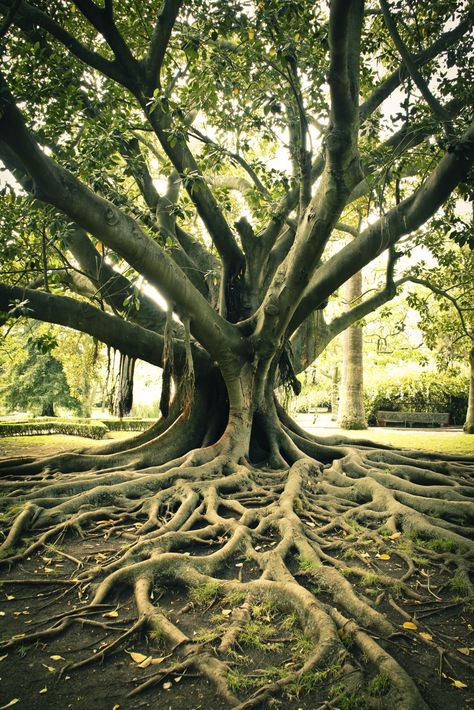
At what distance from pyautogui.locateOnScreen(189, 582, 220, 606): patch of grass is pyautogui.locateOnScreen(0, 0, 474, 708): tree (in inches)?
2.2

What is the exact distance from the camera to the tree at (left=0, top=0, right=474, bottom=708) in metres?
3.36

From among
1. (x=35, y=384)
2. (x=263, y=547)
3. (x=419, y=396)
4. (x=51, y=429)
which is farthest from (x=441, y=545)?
(x=35, y=384)

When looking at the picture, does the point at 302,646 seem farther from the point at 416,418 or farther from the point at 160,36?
the point at 416,418

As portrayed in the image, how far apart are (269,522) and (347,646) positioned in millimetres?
1855

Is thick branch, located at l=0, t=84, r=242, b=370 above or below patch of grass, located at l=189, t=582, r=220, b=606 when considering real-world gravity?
above

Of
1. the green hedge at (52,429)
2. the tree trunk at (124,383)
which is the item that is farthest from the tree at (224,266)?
the green hedge at (52,429)

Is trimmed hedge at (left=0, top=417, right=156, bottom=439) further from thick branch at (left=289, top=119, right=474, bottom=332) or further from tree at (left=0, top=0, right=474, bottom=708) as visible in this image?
thick branch at (left=289, top=119, right=474, bottom=332)

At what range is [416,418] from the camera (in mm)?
18188

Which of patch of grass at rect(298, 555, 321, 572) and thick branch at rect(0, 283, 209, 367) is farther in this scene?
thick branch at rect(0, 283, 209, 367)

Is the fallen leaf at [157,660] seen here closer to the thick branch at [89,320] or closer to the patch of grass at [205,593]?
the patch of grass at [205,593]

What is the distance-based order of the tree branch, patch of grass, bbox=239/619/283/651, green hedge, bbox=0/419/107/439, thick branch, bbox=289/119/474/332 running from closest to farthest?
patch of grass, bbox=239/619/283/651 → thick branch, bbox=289/119/474/332 → the tree branch → green hedge, bbox=0/419/107/439

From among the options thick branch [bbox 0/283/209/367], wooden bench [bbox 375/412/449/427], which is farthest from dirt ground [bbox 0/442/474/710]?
wooden bench [bbox 375/412/449/427]

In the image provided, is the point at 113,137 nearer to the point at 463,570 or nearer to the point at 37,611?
the point at 37,611

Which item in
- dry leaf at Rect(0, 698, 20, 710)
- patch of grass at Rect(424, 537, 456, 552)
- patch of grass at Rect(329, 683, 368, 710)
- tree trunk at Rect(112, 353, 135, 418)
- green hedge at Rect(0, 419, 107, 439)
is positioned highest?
tree trunk at Rect(112, 353, 135, 418)
